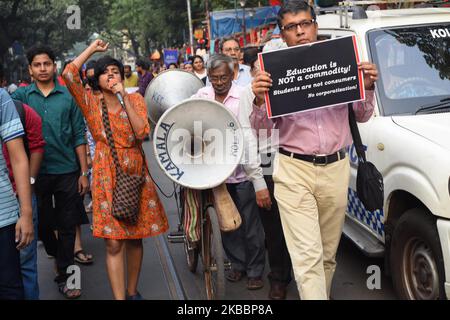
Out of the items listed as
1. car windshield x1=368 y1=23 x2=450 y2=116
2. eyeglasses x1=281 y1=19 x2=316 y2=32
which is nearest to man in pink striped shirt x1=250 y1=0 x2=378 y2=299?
eyeglasses x1=281 y1=19 x2=316 y2=32

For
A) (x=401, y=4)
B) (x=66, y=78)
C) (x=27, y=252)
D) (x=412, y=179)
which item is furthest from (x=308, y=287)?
(x=401, y=4)

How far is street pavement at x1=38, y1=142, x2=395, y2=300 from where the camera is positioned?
4871mm

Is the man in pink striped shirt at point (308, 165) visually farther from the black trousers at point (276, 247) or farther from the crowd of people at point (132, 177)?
the black trousers at point (276, 247)

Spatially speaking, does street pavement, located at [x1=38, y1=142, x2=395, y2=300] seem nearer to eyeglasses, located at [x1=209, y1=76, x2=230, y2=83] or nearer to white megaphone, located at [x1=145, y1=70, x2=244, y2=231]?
white megaphone, located at [x1=145, y1=70, x2=244, y2=231]

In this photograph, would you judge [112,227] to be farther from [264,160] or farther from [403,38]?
[403,38]

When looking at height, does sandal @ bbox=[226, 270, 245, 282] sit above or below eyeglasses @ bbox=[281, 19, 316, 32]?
below

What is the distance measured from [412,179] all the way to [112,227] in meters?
2.01

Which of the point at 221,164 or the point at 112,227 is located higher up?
the point at 221,164

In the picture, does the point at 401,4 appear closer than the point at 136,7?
Yes

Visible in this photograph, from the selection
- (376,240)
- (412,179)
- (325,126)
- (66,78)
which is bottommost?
(376,240)

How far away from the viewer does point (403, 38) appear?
4793 mm

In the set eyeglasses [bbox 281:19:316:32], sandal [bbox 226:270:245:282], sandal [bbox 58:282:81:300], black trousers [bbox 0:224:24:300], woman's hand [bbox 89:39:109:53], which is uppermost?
eyeglasses [bbox 281:19:316:32]

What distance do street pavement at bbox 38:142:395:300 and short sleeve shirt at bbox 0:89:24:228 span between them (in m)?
1.90

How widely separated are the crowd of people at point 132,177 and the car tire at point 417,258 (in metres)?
0.46
